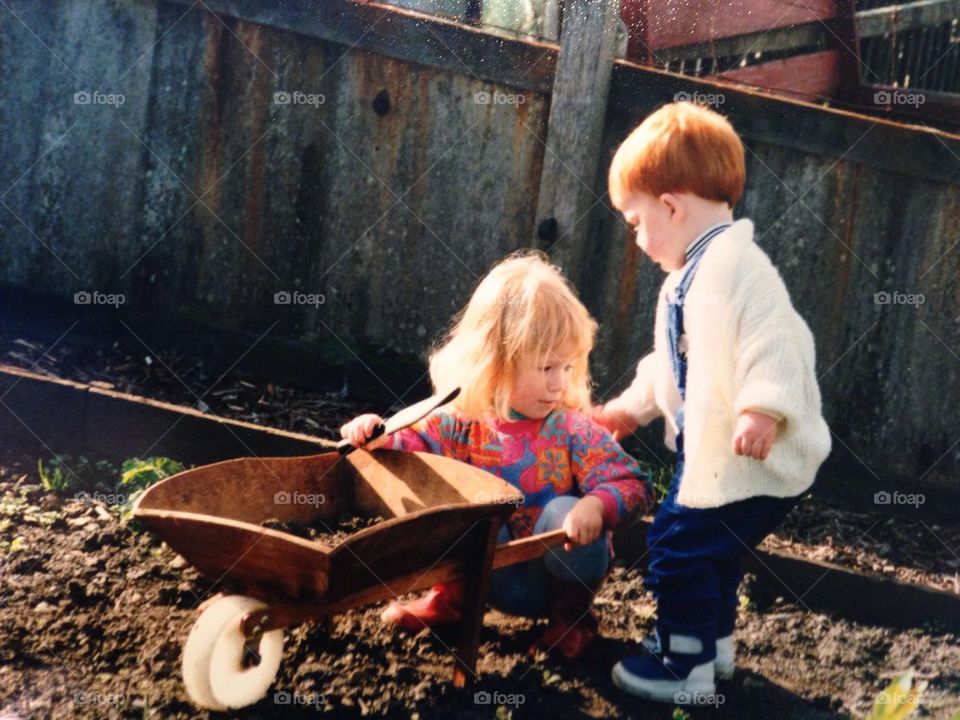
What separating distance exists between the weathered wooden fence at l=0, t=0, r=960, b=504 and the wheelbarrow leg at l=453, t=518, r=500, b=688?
1.89 meters

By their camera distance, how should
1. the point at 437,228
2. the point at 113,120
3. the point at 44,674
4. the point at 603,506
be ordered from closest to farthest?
the point at 44,674, the point at 603,506, the point at 437,228, the point at 113,120

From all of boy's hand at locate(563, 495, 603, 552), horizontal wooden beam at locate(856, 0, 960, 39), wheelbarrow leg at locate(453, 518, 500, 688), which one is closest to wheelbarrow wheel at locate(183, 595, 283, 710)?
wheelbarrow leg at locate(453, 518, 500, 688)

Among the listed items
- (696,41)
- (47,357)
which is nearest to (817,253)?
(696,41)

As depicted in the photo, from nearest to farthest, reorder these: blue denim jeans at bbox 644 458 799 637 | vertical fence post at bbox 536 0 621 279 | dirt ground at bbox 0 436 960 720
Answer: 1. dirt ground at bbox 0 436 960 720
2. blue denim jeans at bbox 644 458 799 637
3. vertical fence post at bbox 536 0 621 279

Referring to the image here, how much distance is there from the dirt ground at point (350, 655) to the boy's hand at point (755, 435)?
2.42ft

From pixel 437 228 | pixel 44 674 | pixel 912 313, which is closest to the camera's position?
pixel 44 674

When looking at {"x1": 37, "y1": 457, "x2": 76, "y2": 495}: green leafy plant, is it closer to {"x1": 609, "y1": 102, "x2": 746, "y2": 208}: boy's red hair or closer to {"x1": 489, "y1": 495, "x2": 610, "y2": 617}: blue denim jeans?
{"x1": 489, "y1": 495, "x2": 610, "y2": 617}: blue denim jeans

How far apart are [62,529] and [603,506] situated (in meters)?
1.85

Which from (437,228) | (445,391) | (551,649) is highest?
(437,228)

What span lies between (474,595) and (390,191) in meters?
2.46

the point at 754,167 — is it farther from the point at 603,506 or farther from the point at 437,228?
the point at 603,506

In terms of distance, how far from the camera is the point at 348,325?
5047 mm

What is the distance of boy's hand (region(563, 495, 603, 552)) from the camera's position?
116 inches

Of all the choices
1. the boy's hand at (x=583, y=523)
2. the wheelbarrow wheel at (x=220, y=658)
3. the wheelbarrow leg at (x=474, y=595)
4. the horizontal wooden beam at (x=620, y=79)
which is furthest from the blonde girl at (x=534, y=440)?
the horizontal wooden beam at (x=620, y=79)
